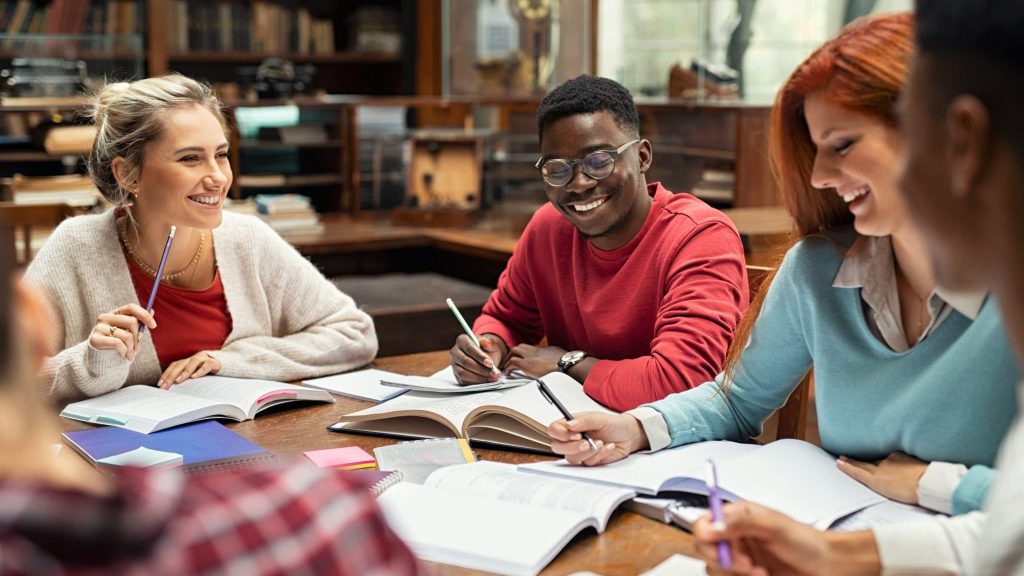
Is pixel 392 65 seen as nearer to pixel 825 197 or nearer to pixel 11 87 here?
pixel 11 87

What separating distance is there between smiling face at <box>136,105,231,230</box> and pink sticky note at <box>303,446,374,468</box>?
77 centimetres

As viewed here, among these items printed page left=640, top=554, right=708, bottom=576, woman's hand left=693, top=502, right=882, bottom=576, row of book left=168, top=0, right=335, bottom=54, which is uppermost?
row of book left=168, top=0, right=335, bottom=54

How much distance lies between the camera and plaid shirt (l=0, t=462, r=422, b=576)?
674mm

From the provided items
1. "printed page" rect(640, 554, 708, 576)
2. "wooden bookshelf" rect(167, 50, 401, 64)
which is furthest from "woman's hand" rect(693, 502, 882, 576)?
"wooden bookshelf" rect(167, 50, 401, 64)

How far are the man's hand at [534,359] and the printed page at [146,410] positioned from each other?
0.54 metres

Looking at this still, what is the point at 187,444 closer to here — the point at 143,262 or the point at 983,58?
the point at 143,262

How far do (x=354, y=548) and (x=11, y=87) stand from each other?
16.1ft

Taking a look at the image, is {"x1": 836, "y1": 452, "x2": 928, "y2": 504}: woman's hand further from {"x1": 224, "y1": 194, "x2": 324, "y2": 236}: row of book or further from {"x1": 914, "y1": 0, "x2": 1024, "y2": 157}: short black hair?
{"x1": 224, "y1": 194, "x2": 324, "y2": 236}: row of book

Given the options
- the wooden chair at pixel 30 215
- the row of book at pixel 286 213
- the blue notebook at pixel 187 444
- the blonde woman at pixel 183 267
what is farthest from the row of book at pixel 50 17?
the blue notebook at pixel 187 444

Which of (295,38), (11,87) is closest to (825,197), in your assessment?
(11,87)

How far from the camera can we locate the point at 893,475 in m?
1.46

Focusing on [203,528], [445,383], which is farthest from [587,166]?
[203,528]

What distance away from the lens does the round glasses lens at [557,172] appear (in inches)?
86.0

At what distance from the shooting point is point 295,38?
280 inches
